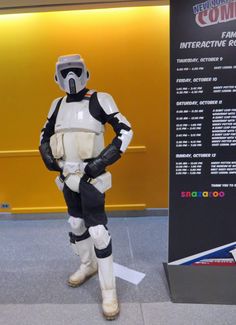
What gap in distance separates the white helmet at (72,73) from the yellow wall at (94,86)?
118 cm

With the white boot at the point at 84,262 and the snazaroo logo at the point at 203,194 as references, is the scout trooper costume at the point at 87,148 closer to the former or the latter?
the white boot at the point at 84,262

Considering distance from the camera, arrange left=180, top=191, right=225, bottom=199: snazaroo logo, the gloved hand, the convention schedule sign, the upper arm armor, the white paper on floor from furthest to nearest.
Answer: the white paper on floor → left=180, top=191, right=225, bottom=199: snazaroo logo → the upper arm armor → the convention schedule sign → the gloved hand

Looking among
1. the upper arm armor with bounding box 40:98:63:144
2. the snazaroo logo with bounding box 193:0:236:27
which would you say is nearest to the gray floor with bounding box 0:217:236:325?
the upper arm armor with bounding box 40:98:63:144

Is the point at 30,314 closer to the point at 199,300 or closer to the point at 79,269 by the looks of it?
the point at 79,269

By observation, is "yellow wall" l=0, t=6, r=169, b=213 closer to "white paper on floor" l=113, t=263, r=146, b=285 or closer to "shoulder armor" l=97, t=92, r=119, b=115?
"white paper on floor" l=113, t=263, r=146, b=285

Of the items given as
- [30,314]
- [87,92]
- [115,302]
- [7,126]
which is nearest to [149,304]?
[115,302]

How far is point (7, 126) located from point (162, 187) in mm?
1744

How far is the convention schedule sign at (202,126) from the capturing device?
1.80 metres

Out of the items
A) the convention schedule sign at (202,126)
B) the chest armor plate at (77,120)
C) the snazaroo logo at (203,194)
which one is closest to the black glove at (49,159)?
the chest armor plate at (77,120)

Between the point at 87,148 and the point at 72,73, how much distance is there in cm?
45

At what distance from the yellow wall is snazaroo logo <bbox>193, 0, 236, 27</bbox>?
3.46ft

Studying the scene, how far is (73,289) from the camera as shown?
6.84 feet

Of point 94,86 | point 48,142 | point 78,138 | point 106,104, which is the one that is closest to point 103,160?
point 78,138

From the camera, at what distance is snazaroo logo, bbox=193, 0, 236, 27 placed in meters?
1.76
